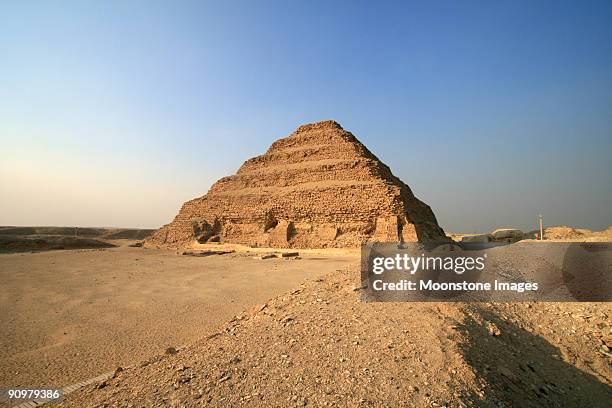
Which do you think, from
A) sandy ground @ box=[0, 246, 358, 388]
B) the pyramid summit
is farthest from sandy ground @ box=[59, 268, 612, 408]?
the pyramid summit

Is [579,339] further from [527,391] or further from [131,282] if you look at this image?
[131,282]

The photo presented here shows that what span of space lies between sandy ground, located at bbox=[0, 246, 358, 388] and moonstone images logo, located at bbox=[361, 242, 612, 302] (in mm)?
3160

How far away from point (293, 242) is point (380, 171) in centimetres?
975

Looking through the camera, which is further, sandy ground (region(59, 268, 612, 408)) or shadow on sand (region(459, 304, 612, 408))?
shadow on sand (region(459, 304, 612, 408))

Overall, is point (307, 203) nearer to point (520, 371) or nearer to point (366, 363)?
point (520, 371)

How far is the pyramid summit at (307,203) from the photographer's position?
22.7 meters

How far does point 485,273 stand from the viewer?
247 inches

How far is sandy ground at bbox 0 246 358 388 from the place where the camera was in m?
4.39

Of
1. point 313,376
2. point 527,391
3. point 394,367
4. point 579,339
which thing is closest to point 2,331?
point 313,376

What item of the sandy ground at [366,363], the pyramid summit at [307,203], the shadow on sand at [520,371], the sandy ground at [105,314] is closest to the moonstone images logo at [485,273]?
the sandy ground at [366,363]

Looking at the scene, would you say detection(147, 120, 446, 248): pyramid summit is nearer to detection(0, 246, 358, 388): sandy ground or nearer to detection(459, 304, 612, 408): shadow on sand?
detection(0, 246, 358, 388): sandy ground

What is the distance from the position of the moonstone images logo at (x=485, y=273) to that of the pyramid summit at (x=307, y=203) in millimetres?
12706

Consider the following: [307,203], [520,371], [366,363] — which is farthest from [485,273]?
[307,203]

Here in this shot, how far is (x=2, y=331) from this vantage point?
5.66 meters
